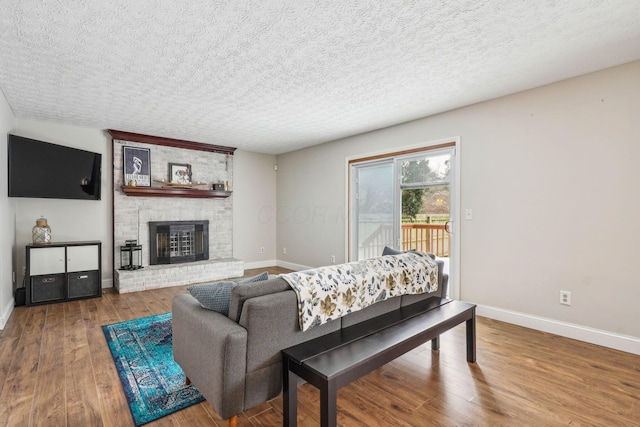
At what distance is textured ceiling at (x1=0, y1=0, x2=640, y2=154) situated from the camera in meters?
1.97

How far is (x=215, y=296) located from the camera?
1.92 meters

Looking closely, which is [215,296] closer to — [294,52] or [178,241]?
[294,52]

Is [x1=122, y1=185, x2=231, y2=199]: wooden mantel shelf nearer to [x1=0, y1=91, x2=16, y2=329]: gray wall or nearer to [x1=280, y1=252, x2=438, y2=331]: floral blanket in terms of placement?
[x1=0, y1=91, x2=16, y2=329]: gray wall

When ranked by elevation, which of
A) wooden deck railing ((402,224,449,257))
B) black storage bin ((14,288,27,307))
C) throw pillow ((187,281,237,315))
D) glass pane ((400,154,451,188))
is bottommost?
black storage bin ((14,288,27,307))

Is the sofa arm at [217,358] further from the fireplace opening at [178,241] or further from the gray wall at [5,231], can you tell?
the fireplace opening at [178,241]

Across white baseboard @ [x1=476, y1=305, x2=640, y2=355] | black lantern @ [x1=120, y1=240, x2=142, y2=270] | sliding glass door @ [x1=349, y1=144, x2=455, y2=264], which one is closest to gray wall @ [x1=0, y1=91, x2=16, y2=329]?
black lantern @ [x1=120, y1=240, x2=142, y2=270]

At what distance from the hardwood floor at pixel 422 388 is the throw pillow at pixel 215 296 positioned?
0.62 metres

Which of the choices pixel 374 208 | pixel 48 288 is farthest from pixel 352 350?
pixel 48 288

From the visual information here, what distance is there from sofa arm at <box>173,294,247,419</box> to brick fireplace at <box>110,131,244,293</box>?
11.3ft

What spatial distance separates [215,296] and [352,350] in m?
0.87

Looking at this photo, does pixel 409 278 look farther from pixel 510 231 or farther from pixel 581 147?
pixel 581 147

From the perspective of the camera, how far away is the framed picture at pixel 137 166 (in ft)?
16.4

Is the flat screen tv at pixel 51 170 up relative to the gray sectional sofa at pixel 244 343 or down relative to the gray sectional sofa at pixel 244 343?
up

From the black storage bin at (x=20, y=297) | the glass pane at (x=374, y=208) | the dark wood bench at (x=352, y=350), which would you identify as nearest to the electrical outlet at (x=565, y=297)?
the dark wood bench at (x=352, y=350)
